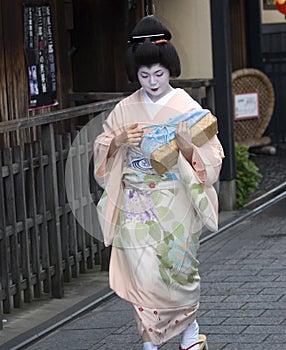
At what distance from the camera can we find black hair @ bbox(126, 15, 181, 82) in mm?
5883

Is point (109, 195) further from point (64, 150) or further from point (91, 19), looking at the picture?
point (91, 19)

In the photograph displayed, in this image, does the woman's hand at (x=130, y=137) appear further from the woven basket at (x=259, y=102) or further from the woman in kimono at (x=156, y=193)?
the woven basket at (x=259, y=102)

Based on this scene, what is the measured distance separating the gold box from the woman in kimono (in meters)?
0.04

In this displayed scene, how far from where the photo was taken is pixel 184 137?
581cm

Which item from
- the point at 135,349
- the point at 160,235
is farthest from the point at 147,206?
the point at 135,349

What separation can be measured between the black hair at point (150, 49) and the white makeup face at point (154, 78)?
0.08 feet

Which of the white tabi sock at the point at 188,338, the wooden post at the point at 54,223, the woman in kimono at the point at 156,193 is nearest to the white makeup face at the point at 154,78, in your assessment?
the woman in kimono at the point at 156,193

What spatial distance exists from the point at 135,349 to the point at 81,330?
0.69m

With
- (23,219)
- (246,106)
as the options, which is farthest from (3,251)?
(246,106)

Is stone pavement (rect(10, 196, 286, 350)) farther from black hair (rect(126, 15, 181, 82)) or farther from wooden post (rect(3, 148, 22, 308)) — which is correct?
black hair (rect(126, 15, 181, 82))

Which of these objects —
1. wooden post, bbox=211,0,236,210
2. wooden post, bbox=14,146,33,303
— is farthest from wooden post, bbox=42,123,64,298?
wooden post, bbox=211,0,236,210

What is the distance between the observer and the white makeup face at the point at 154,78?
19.3 feet

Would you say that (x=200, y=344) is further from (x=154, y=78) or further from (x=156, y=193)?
(x=154, y=78)

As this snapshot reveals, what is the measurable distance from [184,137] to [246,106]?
9682mm
